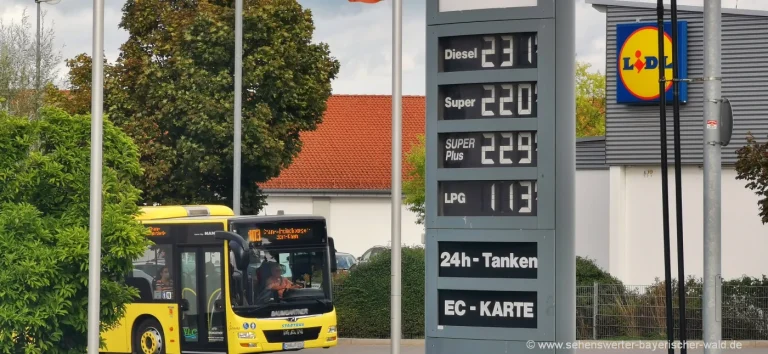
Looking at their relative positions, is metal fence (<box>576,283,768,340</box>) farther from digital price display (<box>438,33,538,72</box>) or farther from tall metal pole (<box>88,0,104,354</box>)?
digital price display (<box>438,33,538,72</box>)

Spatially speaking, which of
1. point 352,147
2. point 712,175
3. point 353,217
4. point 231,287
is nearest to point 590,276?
point 231,287

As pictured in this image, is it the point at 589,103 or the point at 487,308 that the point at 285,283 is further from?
the point at 589,103

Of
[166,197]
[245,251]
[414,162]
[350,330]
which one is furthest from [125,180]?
[414,162]

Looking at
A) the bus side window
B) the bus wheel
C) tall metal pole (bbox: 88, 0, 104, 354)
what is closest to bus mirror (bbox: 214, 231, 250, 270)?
the bus side window

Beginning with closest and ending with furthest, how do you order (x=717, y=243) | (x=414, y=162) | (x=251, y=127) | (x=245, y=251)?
(x=717, y=243)
(x=245, y=251)
(x=251, y=127)
(x=414, y=162)

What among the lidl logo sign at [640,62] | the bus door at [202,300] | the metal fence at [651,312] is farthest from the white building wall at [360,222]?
the bus door at [202,300]

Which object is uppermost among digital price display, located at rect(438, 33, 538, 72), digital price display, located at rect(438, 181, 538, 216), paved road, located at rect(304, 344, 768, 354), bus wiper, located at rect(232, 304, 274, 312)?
digital price display, located at rect(438, 33, 538, 72)

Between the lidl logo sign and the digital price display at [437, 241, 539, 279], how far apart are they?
72.6ft

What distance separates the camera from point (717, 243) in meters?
12.6

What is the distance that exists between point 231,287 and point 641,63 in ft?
50.5

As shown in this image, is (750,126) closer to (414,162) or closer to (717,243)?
(717,243)

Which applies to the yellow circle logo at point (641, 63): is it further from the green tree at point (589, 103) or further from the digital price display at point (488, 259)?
the green tree at point (589, 103)

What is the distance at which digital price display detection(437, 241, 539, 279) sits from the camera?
10.4 meters

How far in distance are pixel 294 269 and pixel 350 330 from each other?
18.5 feet
